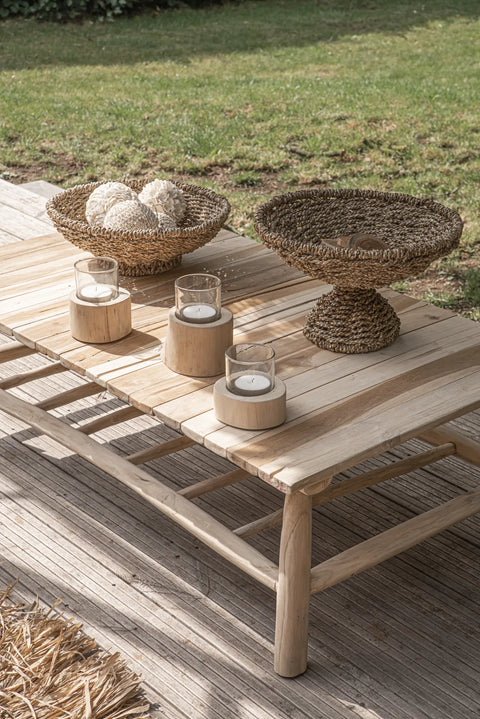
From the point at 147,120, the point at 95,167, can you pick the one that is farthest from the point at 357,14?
the point at 95,167

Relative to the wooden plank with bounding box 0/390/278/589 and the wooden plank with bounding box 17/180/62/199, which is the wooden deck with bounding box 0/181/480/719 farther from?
the wooden plank with bounding box 17/180/62/199

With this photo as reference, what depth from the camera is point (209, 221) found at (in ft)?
7.76

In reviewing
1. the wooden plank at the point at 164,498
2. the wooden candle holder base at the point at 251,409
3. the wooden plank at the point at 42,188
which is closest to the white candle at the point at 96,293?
the wooden plank at the point at 164,498

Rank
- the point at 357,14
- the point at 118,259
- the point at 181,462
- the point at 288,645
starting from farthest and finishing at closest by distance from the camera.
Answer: the point at 357,14
the point at 181,462
the point at 118,259
the point at 288,645

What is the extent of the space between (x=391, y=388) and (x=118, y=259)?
85 cm

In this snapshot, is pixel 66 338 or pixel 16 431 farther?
pixel 16 431

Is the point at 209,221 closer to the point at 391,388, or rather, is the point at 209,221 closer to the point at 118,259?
the point at 118,259

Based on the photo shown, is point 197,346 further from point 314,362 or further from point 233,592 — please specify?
point 233,592

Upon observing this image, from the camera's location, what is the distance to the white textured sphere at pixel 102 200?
7.84 ft

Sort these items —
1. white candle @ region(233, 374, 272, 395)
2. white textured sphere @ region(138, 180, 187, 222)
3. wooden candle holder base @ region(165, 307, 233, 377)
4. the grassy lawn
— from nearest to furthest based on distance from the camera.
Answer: white candle @ region(233, 374, 272, 395) → wooden candle holder base @ region(165, 307, 233, 377) → white textured sphere @ region(138, 180, 187, 222) → the grassy lawn

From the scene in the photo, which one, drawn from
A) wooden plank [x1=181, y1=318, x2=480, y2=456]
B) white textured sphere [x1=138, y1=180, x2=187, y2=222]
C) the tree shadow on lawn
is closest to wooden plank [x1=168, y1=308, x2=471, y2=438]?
wooden plank [x1=181, y1=318, x2=480, y2=456]

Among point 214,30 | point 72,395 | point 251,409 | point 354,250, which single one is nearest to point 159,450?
point 72,395

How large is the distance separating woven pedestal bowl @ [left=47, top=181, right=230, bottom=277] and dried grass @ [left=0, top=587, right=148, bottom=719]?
904 mm

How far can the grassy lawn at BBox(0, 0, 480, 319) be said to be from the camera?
4.97m
